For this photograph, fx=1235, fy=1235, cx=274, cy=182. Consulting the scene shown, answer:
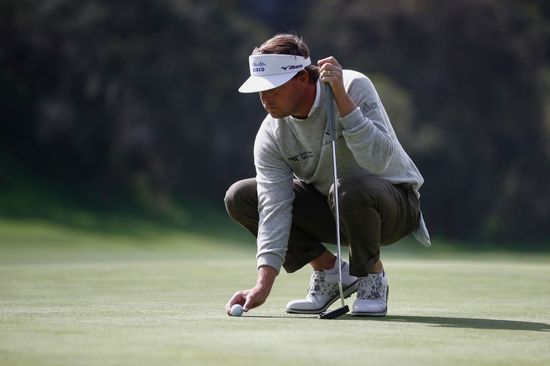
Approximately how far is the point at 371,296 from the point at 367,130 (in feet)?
2.99

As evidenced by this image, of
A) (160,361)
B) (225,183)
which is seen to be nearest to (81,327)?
(160,361)

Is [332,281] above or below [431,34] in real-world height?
below

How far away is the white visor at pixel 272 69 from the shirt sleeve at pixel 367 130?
1.04 ft

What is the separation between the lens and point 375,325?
5586 mm

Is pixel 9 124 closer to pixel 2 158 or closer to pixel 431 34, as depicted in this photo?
pixel 2 158

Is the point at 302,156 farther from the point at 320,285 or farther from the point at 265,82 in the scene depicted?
→ the point at 320,285

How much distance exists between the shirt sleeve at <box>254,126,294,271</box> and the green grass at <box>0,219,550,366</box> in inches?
13.3

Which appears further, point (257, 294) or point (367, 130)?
point (257, 294)

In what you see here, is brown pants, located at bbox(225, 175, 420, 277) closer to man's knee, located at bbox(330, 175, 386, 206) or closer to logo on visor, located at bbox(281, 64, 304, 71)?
man's knee, located at bbox(330, 175, 386, 206)

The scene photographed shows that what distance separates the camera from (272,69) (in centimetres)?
609

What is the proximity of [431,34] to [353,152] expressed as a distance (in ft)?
87.4

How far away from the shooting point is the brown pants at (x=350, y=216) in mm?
6156

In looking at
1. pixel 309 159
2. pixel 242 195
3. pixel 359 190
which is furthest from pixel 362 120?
pixel 242 195

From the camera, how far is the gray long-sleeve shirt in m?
6.15
